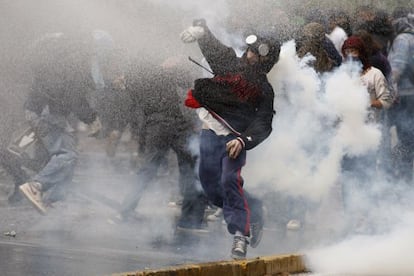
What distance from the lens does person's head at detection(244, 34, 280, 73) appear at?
9977mm

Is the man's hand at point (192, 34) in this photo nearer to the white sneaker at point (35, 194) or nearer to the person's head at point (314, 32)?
the person's head at point (314, 32)

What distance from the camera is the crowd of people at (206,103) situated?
10.0m

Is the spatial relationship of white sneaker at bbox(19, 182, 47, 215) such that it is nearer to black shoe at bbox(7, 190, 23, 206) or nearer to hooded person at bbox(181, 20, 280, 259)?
black shoe at bbox(7, 190, 23, 206)

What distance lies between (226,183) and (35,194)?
92.4 inches

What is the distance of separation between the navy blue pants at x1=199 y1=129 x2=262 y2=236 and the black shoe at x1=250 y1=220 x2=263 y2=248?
0.14 ft

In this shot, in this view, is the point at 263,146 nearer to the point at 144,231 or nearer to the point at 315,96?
the point at 315,96

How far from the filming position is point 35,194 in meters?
11.6

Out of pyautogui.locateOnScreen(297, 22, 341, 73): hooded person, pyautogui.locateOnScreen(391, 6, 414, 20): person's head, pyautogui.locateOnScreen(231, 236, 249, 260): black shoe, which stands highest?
pyautogui.locateOnScreen(391, 6, 414, 20): person's head

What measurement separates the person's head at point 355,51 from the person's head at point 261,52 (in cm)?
165

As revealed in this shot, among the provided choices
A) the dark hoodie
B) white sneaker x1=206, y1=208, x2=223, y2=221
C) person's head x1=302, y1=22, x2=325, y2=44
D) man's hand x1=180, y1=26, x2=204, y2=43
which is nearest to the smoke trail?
person's head x1=302, y1=22, x2=325, y2=44

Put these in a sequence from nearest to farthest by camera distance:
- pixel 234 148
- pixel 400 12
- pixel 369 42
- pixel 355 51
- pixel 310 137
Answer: pixel 234 148 < pixel 310 137 < pixel 355 51 < pixel 369 42 < pixel 400 12

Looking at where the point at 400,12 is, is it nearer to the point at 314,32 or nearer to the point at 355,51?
the point at 355,51

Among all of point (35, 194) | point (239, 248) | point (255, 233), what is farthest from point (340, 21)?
point (239, 248)

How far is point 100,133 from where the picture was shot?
1465cm
